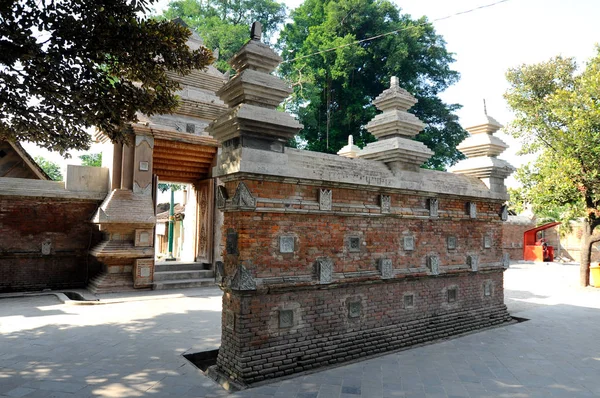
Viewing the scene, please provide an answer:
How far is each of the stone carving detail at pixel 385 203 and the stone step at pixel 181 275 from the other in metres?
8.95

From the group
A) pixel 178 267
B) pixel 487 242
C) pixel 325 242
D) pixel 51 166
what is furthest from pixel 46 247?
pixel 51 166

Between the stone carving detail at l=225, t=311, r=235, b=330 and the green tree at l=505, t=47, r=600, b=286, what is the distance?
44.6 ft

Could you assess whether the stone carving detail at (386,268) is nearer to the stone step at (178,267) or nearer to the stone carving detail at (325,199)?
the stone carving detail at (325,199)

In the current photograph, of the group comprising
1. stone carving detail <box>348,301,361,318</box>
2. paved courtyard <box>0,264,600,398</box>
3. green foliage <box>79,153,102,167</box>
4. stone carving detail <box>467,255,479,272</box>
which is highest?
green foliage <box>79,153,102,167</box>

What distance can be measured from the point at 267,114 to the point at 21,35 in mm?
3023

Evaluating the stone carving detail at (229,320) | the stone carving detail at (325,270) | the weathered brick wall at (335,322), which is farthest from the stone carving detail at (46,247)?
the stone carving detail at (325,270)

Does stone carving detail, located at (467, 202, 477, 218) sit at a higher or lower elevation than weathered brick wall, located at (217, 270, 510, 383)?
higher

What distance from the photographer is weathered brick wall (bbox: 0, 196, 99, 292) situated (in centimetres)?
1137

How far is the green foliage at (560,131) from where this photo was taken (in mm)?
13477

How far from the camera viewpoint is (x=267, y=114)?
5.44 meters

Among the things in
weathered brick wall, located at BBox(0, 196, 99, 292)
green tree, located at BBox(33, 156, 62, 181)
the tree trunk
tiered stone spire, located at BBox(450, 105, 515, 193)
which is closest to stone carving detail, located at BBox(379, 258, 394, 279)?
tiered stone spire, located at BBox(450, 105, 515, 193)

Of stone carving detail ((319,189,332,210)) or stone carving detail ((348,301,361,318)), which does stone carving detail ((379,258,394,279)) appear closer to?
stone carving detail ((348,301,361,318))

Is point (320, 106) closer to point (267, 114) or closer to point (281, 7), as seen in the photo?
point (281, 7)

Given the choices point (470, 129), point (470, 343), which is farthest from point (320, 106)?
point (470, 343)
